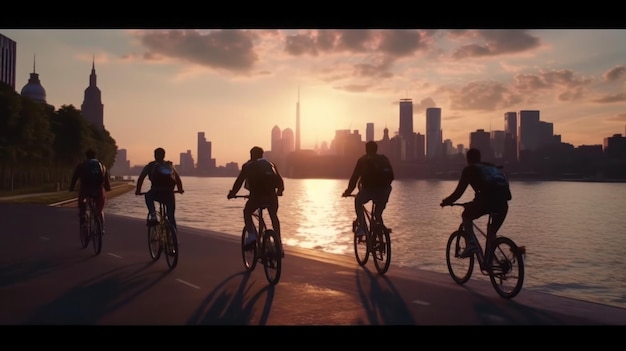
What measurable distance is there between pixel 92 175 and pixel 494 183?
27.6ft

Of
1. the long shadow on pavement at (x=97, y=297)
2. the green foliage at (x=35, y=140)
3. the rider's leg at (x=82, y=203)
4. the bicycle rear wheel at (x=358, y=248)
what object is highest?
the green foliage at (x=35, y=140)

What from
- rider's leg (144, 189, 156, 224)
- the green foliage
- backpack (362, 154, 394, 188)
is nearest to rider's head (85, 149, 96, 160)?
rider's leg (144, 189, 156, 224)

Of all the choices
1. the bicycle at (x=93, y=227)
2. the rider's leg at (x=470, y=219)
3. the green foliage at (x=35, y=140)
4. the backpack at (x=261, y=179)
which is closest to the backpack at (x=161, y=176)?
the backpack at (x=261, y=179)

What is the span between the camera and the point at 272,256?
8469mm

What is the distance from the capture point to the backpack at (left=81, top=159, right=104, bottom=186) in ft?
39.2

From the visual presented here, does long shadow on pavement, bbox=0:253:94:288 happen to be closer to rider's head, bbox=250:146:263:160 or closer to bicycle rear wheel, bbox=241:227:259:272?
bicycle rear wheel, bbox=241:227:259:272

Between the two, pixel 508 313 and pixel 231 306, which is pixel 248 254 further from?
pixel 508 313

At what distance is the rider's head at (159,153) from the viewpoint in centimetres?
1034

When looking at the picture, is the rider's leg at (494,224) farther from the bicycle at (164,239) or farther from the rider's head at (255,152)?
the bicycle at (164,239)

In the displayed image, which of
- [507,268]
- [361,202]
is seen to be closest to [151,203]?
[361,202]

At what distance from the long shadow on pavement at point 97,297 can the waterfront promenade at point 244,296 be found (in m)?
0.01
